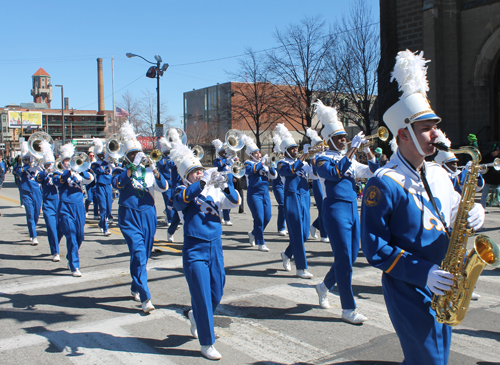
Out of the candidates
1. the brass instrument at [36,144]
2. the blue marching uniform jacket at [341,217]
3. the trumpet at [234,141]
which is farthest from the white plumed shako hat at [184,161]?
the trumpet at [234,141]

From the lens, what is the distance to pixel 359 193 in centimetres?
1661

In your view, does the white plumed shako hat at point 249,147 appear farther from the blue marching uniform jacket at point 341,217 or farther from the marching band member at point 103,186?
the blue marching uniform jacket at point 341,217

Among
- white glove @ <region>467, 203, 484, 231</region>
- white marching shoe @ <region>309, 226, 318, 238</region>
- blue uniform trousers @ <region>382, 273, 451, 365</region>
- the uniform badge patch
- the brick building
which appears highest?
the brick building

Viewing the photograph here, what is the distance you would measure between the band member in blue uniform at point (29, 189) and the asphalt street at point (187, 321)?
197 cm

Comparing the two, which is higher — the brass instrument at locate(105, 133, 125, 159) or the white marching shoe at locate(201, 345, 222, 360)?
the brass instrument at locate(105, 133, 125, 159)

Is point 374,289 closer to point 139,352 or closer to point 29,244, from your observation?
point 139,352

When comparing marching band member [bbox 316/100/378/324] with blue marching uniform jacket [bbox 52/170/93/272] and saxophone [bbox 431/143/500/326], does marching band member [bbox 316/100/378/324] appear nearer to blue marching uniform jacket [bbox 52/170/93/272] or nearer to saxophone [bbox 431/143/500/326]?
saxophone [bbox 431/143/500/326]

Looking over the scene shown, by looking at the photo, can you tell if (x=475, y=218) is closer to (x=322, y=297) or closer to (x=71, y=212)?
(x=322, y=297)

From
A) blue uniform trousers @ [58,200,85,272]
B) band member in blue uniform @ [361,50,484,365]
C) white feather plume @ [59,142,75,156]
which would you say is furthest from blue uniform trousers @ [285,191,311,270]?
white feather plume @ [59,142,75,156]

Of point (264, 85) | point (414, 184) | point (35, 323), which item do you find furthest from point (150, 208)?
point (264, 85)

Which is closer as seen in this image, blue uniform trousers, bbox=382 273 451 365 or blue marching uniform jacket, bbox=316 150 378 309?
blue uniform trousers, bbox=382 273 451 365

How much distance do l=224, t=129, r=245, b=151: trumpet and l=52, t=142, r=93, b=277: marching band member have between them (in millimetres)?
5216

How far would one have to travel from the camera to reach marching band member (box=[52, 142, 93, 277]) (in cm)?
764

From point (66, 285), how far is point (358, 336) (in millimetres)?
4468
